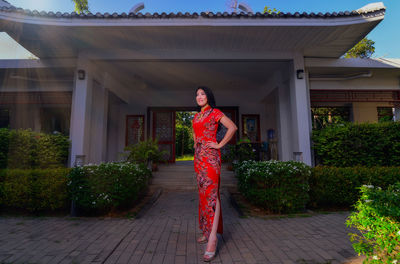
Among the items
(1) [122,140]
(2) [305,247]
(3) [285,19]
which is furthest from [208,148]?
(1) [122,140]

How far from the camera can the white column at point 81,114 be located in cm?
516

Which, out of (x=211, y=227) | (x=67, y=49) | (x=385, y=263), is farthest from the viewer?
(x=67, y=49)

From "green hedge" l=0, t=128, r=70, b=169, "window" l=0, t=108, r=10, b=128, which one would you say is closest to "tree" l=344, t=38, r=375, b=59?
"green hedge" l=0, t=128, r=70, b=169

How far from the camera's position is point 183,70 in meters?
6.71

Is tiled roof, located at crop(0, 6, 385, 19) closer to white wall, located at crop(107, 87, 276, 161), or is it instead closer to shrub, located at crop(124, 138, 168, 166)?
shrub, located at crop(124, 138, 168, 166)

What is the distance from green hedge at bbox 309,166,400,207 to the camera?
397 cm

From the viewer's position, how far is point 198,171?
7.76 feet

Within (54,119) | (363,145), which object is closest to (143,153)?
(363,145)

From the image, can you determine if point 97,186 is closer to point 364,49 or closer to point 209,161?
point 209,161

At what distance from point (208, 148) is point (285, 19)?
3.89 m

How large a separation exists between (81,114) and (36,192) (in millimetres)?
2240

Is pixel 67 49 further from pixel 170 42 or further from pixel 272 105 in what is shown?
pixel 272 105

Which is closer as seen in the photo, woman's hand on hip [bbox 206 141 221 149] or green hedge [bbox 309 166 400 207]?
woman's hand on hip [bbox 206 141 221 149]

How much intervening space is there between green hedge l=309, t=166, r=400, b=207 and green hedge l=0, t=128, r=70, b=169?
595 centimetres
